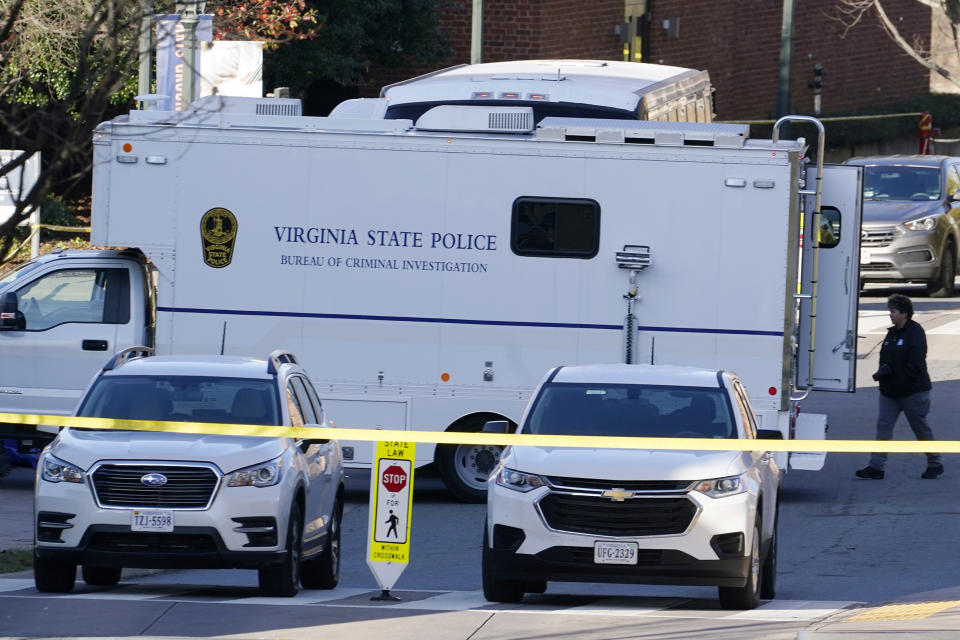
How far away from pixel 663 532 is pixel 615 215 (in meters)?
5.46

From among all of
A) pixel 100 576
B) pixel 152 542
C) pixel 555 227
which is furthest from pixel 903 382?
pixel 152 542

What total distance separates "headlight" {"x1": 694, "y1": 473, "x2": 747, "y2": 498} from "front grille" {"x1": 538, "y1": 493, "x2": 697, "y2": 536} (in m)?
0.15

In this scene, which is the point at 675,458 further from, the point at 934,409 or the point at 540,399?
the point at 934,409

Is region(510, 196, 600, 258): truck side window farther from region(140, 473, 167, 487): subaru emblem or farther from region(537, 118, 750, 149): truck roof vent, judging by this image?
region(140, 473, 167, 487): subaru emblem

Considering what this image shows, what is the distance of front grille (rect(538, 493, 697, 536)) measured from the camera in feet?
34.3

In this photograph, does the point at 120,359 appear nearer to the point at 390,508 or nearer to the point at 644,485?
the point at 390,508

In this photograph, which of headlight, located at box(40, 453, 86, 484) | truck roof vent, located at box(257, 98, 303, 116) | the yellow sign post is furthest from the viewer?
truck roof vent, located at box(257, 98, 303, 116)

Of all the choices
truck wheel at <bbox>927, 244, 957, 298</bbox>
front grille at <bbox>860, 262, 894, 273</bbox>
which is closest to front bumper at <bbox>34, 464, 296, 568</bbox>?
front grille at <bbox>860, 262, 894, 273</bbox>

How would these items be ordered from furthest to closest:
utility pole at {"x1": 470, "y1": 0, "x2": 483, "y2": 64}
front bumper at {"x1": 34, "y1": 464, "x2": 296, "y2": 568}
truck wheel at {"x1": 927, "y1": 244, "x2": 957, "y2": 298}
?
truck wheel at {"x1": 927, "y1": 244, "x2": 957, "y2": 298} < utility pole at {"x1": 470, "y1": 0, "x2": 483, "y2": 64} < front bumper at {"x1": 34, "y1": 464, "x2": 296, "y2": 568}

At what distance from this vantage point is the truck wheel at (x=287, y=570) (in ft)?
36.2

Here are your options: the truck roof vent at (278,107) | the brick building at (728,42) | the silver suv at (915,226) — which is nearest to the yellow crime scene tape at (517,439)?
the truck roof vent at (278,107)

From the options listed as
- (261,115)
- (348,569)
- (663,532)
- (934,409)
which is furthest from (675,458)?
(934,409)

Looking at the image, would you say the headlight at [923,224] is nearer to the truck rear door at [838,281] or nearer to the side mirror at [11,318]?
the truck rear door at [838,281]

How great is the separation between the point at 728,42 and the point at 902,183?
1471 cm
